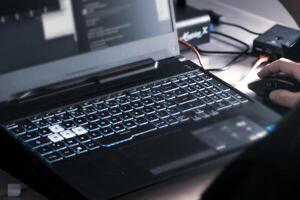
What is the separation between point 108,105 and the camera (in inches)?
38.2

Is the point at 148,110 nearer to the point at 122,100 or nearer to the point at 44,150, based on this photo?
the point at 122,100

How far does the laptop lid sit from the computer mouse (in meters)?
0.16

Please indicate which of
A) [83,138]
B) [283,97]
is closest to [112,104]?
[83,138]

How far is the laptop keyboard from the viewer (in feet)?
2.86

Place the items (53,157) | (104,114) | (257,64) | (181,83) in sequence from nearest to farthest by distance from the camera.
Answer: (53,157), (104,114), (181,83), (257,64)

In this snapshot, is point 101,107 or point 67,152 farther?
point 101,107

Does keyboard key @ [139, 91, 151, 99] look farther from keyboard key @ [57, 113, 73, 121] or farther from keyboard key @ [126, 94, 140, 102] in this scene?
keyboard key @ [57, 113, 73, 121]

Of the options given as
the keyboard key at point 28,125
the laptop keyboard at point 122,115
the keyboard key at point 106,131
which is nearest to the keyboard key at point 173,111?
the laptop keyboard at point 122,115

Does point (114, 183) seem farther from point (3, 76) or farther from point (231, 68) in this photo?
point (231, 68)

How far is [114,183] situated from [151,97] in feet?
0.77

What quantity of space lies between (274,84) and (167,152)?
1.02 feet

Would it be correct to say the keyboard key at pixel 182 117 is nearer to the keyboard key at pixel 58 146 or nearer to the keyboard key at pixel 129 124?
the keyboard key at pixel 129 124

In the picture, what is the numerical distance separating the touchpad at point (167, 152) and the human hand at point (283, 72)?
0.22 metres

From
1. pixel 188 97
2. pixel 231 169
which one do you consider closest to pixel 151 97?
pixel 188 97
